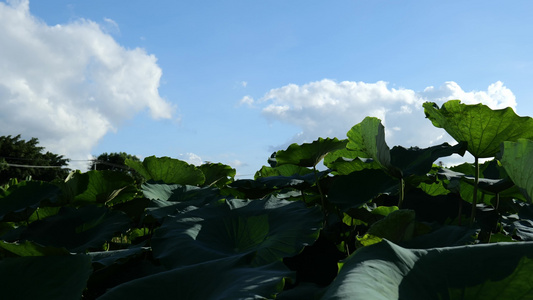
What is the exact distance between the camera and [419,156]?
1.26m

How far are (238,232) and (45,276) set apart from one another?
48 centimetres

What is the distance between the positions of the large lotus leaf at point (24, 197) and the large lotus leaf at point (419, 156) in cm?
130

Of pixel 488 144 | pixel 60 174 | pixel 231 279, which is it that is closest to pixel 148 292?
pixel 231 279

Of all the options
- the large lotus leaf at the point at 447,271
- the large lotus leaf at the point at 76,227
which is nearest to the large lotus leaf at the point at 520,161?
the large lotus leaf at the point at 447,271

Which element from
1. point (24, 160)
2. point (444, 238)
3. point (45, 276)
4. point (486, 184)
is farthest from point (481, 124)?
point (24, 160)

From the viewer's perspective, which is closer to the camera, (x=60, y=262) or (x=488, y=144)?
(x=60, y=262)

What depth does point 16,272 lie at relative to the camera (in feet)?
2.77

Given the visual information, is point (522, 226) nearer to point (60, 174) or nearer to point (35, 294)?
point (35, 294)

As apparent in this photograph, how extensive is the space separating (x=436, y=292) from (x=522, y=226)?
0.69m

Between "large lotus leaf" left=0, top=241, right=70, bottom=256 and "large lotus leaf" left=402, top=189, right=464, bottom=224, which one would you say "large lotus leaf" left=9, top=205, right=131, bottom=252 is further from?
"large lotus leaf" left=402, top=189, right=464, bottom=224

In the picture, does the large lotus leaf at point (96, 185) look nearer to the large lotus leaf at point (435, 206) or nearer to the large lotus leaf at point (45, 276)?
the large lotus leaf at point (45, 276)

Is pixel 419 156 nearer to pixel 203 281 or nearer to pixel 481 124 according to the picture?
pixel 481 124

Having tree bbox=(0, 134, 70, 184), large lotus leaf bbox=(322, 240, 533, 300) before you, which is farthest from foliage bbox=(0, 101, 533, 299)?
tree bbox=(0, 134, 70, 184)

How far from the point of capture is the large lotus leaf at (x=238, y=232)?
3.26 ft
